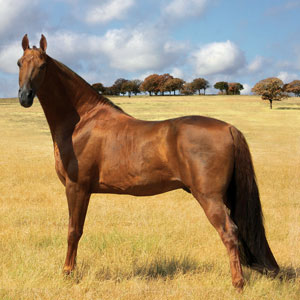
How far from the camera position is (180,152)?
13.7 feet

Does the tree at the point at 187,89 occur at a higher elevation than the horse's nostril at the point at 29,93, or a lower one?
higher

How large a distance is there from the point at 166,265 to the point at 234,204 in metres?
1.55

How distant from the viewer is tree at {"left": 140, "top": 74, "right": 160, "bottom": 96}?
11846 centimetres

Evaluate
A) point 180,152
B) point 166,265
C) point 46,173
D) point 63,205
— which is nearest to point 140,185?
point 180,152

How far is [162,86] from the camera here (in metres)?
117

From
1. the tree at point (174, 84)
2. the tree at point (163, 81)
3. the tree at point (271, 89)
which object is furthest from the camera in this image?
the tree at point (163, 81)

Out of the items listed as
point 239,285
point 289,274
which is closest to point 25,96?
point 239,285

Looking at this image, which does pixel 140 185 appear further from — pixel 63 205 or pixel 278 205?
pixel 278 205

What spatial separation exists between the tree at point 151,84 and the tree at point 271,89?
57.2m

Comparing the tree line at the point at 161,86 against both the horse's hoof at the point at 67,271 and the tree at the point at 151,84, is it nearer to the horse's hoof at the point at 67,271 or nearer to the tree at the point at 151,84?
the tree at the point at 151,84

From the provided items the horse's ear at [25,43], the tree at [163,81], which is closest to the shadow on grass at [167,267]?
the horse's ear at [25,43]

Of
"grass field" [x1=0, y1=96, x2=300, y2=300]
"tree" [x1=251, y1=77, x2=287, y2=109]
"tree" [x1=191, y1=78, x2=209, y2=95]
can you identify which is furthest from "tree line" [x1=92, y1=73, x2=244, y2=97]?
"grass field" [x1=0, y1=96, x2=300, y2=300]

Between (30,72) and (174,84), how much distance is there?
114424mm

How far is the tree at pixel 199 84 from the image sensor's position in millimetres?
121250
